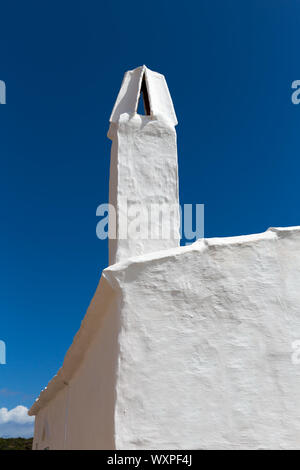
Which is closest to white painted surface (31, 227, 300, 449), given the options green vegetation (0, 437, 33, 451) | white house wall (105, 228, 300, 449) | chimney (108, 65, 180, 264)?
white house wall (105, 228, 300, 449)

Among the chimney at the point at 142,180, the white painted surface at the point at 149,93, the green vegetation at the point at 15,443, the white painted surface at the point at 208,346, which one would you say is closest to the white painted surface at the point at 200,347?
the white painted surface at the point at 208,346

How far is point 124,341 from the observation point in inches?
165

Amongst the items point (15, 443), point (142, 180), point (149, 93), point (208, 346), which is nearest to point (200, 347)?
point (208, 346)

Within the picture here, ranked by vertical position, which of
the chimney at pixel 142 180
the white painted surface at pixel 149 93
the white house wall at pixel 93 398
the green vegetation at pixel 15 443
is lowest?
the green vegetation at pixel 15 443

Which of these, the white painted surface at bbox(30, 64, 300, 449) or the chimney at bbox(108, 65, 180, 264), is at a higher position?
the chimney at bbox(108, 65, 180, 264)

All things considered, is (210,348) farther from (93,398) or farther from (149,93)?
(149,93)

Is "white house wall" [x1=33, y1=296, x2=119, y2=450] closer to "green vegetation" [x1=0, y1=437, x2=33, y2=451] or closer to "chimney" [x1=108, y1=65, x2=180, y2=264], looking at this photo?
"chimney" [x1=108, y1=65, x2=180, y2=264]

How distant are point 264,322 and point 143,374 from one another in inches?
54.3

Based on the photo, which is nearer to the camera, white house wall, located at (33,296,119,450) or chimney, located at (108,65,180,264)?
white house wall, located at (33,296,119,450)

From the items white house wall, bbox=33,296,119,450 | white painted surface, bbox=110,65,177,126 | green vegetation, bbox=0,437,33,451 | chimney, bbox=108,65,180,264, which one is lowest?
green vegetation, bbox=0,437,33,451

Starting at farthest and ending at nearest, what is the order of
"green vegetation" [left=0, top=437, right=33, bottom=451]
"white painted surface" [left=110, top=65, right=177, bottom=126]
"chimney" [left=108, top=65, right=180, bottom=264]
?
"green vegetation" [left=0, top=437, right=33, bottom=451]
"white painted surface" [left=110, top=65, right=177, bottom=126]
"chimney" [left=108, top=65, right=180, bottom=264]

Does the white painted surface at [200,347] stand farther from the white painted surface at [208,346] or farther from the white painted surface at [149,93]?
the white painted surface at [149,93]
